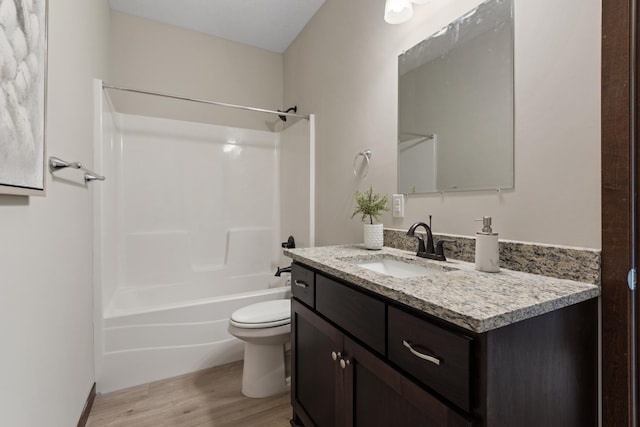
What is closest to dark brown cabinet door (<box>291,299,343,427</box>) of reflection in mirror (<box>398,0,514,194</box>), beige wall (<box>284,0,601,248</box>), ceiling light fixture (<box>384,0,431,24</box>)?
beige wall (<box>284,0,601,248</box>)

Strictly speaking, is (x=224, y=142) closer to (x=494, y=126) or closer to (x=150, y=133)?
(x=150, y=133)

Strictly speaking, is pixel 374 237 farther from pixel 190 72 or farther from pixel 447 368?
pixel 190 72

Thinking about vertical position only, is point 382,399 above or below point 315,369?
above

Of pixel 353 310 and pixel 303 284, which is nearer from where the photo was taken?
pixel 353 310

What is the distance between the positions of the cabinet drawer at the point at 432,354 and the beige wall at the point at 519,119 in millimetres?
571

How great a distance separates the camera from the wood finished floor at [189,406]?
1493mm

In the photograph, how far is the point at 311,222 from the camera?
2.39 metres

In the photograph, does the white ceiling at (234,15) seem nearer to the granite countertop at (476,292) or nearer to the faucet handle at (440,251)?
the faucet handle at (440,251)

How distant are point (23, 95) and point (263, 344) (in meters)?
1.51

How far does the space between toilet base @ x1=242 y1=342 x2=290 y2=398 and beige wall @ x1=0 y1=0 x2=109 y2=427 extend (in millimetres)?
802

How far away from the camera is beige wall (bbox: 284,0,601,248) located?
2.78 ft

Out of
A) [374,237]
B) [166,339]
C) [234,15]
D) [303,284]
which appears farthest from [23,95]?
[234,15]

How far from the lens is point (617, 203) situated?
77 centimetres

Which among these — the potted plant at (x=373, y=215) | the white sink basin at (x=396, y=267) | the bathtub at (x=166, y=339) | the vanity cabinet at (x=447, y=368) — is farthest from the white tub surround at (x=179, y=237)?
the vanity cabinet at (x=447, y=368)
